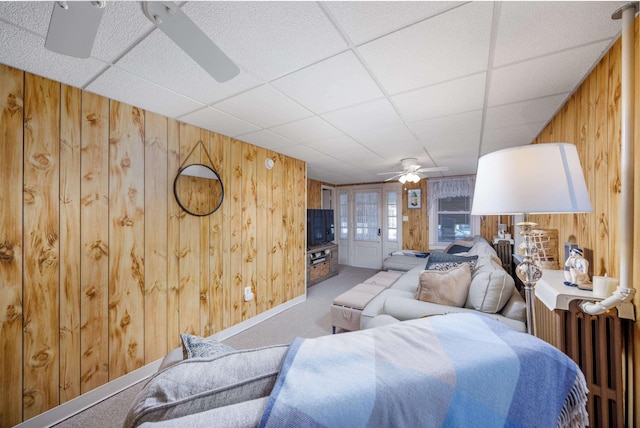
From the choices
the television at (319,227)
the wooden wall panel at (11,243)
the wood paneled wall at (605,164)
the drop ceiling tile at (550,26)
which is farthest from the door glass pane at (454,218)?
the wooden wall panel at (11,243)

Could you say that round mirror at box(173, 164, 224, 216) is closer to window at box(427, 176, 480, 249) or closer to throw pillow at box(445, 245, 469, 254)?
throw pillow at box(445, 245, 469, 254)

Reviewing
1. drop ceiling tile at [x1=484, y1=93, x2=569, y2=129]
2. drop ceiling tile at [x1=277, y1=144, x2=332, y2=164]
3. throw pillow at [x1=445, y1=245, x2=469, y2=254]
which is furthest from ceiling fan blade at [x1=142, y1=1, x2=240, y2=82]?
throw pillow at [x1=445, y1=245, x2=469, y2=254]

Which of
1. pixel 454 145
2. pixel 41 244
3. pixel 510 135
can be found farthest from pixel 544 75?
pixel 41 244

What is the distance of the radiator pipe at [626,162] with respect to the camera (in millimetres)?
1032

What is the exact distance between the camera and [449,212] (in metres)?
5.34

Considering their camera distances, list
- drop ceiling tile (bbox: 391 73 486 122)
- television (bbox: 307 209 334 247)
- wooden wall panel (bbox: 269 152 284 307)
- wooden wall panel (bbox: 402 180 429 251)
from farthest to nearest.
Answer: wooden wall panel (bbox: 402 180 429 251) < television (bbox: 307 209 334 247) < wooden wall panel (bbox: 269 152 284 307) < drop ceiling tile (bbox: 391 73 486 122)

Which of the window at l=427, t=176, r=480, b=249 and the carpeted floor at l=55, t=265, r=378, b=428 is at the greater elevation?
the window at l=427, t=176, r=480, b=249

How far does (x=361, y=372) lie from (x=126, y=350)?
2.22 meters

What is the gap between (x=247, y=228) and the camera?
9.66 ft

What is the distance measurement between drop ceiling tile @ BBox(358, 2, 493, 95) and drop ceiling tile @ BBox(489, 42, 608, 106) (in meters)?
0.23

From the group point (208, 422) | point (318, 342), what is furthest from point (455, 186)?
point (208, 422)

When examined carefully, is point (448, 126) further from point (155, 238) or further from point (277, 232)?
point (155, 238)

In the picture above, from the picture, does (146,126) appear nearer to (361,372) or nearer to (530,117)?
(361,372)

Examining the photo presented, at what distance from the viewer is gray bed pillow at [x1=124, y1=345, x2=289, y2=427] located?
58 cm
